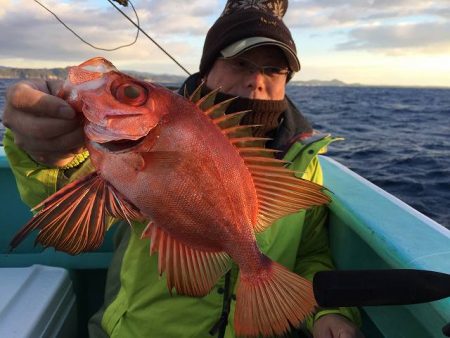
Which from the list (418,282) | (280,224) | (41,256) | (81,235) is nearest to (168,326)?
(280,224)

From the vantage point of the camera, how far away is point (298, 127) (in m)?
2.47

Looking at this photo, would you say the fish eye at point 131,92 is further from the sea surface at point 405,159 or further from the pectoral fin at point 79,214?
the sea surface at point 405,159

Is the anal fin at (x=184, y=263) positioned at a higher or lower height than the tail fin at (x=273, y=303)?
higher

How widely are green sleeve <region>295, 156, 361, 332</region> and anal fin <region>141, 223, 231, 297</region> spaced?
1.00 meters

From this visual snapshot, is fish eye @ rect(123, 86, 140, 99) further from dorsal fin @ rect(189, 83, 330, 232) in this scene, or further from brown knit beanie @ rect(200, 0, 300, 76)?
brown knit beanie @ rect(200, 0, 300, 76)

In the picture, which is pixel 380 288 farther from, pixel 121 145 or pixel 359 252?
pixel 359 252

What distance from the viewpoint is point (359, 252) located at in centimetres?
226

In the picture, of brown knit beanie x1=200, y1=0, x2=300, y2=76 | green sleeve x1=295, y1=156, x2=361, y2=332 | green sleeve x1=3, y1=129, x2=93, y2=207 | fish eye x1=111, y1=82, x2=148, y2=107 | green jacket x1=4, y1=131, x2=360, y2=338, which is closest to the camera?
fish eye x1=111, y1=82, x2=148, y2=107

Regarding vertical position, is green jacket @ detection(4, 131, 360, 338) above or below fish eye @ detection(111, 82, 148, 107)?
below

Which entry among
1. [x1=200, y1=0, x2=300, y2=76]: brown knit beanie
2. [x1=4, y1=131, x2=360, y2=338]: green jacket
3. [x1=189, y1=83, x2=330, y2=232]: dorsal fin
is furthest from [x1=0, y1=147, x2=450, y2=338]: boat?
[x1=200, y1=0, x2=300, y2=76]: brown knit beanie

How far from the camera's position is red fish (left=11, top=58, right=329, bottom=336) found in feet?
3.88

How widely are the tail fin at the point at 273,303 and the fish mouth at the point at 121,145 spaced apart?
2.01 feet

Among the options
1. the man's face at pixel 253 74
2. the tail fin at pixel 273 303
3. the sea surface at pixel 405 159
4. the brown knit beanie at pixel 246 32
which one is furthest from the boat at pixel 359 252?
the sea surface at pixel 405 159

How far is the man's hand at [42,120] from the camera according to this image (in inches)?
48.8
